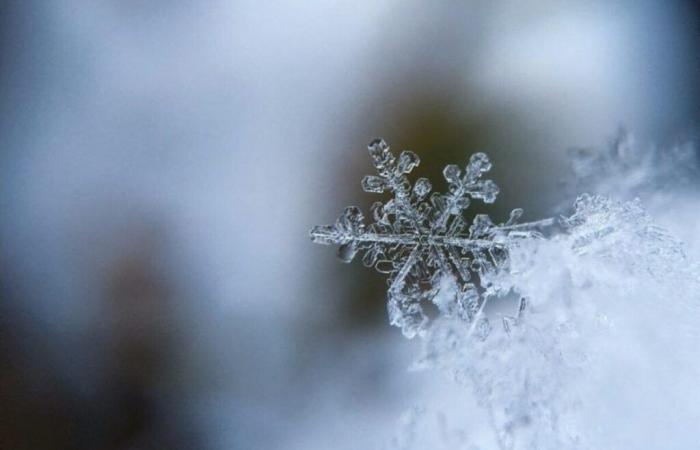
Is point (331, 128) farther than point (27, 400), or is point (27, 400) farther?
point (331, 128)

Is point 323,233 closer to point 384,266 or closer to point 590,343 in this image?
point 384,266

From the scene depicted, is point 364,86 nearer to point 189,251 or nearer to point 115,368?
point 189,251

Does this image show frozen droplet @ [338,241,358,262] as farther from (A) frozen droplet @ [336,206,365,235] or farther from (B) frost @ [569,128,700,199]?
(B) frost @ [569,128,700,199]

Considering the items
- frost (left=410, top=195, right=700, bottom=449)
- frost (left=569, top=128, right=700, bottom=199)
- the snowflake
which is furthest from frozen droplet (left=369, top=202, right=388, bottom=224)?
frost (left=569, top=128, right=700, bottom=199)

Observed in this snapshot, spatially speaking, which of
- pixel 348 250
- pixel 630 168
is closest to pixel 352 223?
pixel 348 250

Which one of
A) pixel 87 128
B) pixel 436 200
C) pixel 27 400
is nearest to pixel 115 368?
pixel 27 400
